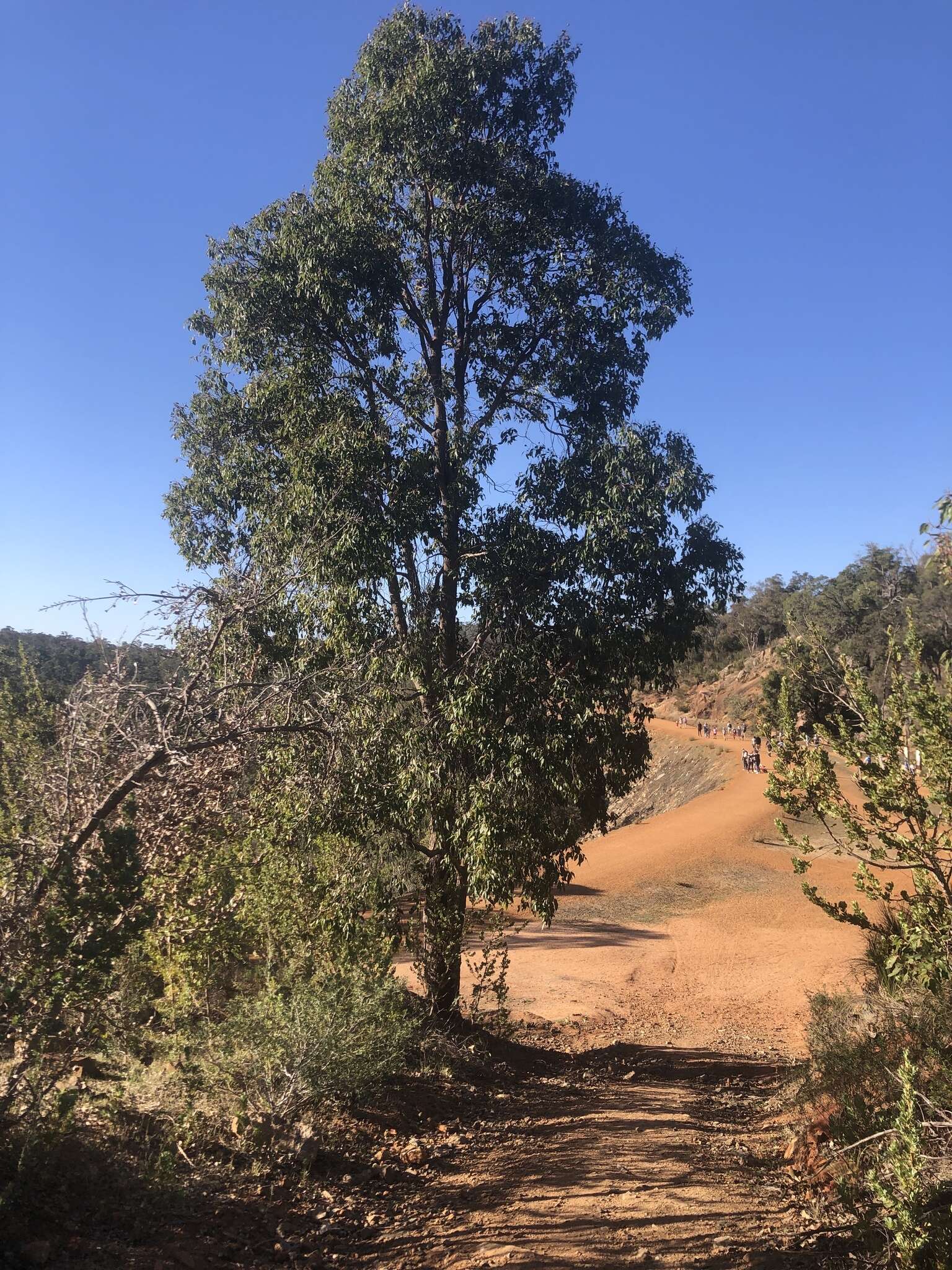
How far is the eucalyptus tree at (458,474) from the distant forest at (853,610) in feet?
63.8

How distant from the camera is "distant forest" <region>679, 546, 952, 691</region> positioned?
39.6m

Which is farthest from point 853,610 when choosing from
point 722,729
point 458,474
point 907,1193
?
point 907,1193

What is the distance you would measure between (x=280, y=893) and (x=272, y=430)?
4824 mm

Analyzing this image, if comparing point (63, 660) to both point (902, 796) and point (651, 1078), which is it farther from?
point (902, 796)

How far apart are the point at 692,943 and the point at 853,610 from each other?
126 feet

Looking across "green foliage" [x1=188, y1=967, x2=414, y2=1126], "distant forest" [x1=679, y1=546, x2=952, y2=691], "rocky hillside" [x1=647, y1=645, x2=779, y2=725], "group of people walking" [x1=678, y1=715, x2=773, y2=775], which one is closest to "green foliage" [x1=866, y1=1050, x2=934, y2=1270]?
"green foliage" [x1=188, y1=967, x2=414, y2=1126]

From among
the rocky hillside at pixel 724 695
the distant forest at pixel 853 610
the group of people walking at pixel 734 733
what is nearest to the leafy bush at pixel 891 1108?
the distant forest at pixel 853 610

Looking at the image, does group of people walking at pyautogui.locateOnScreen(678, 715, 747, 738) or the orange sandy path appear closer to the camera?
the orange sandy path

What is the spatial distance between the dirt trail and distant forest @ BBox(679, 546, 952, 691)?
9.91 m

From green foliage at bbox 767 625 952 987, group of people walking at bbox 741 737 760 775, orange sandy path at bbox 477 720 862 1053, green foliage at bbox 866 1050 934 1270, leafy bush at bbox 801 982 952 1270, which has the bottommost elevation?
orange sandy path at bbox 477 720 862 1053

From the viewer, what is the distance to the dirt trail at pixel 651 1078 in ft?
15.1

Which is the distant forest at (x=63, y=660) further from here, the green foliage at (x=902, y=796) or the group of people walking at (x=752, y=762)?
the group of people walking at (x=752, y=762)

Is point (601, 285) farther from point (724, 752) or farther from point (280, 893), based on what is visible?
point (724, 752)

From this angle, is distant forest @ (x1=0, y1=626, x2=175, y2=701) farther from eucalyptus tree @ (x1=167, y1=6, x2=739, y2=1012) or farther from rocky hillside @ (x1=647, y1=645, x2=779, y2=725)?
rocky hillside @ (x1=647, y1=645, x2=779, y2=725)
